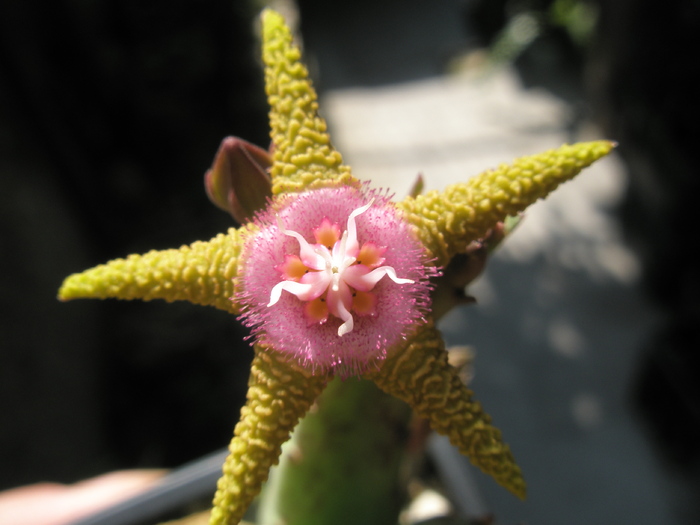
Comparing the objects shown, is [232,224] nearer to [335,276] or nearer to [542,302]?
[542,302]

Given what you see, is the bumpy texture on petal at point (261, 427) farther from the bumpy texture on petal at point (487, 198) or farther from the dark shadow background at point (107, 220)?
the dark shadow background at point (107, 220)

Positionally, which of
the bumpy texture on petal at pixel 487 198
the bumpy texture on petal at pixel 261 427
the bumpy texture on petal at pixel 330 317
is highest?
the bumpy texture on petal at pixel 487 198

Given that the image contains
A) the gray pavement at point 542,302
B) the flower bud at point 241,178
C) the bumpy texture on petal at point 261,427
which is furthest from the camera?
the gray pavement at point 542,302

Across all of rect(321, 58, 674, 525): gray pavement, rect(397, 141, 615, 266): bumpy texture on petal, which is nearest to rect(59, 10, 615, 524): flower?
rect(397, 141, 615, 266): bumpy texture on petal

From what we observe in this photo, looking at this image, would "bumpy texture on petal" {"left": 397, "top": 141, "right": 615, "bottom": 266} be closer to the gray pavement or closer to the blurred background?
the blurred background

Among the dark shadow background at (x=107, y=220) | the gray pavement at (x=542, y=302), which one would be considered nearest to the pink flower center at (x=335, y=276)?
the dark shadow background at (x=107, y=220)

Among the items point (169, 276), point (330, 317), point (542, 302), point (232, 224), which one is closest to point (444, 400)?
point (330, 317)
